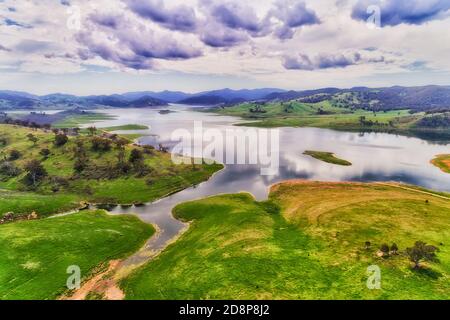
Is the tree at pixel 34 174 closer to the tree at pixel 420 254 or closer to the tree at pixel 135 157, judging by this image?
the tree at pixel 135 157

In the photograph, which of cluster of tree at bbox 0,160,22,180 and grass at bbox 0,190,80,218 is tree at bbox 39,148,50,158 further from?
grass at bbox 0,190,80,218

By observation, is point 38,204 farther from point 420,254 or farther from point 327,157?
point 327,157

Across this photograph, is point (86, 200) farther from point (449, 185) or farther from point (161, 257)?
point (449, 185)

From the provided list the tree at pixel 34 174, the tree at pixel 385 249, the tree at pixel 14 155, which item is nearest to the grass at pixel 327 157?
the tree at pixel 385 249
